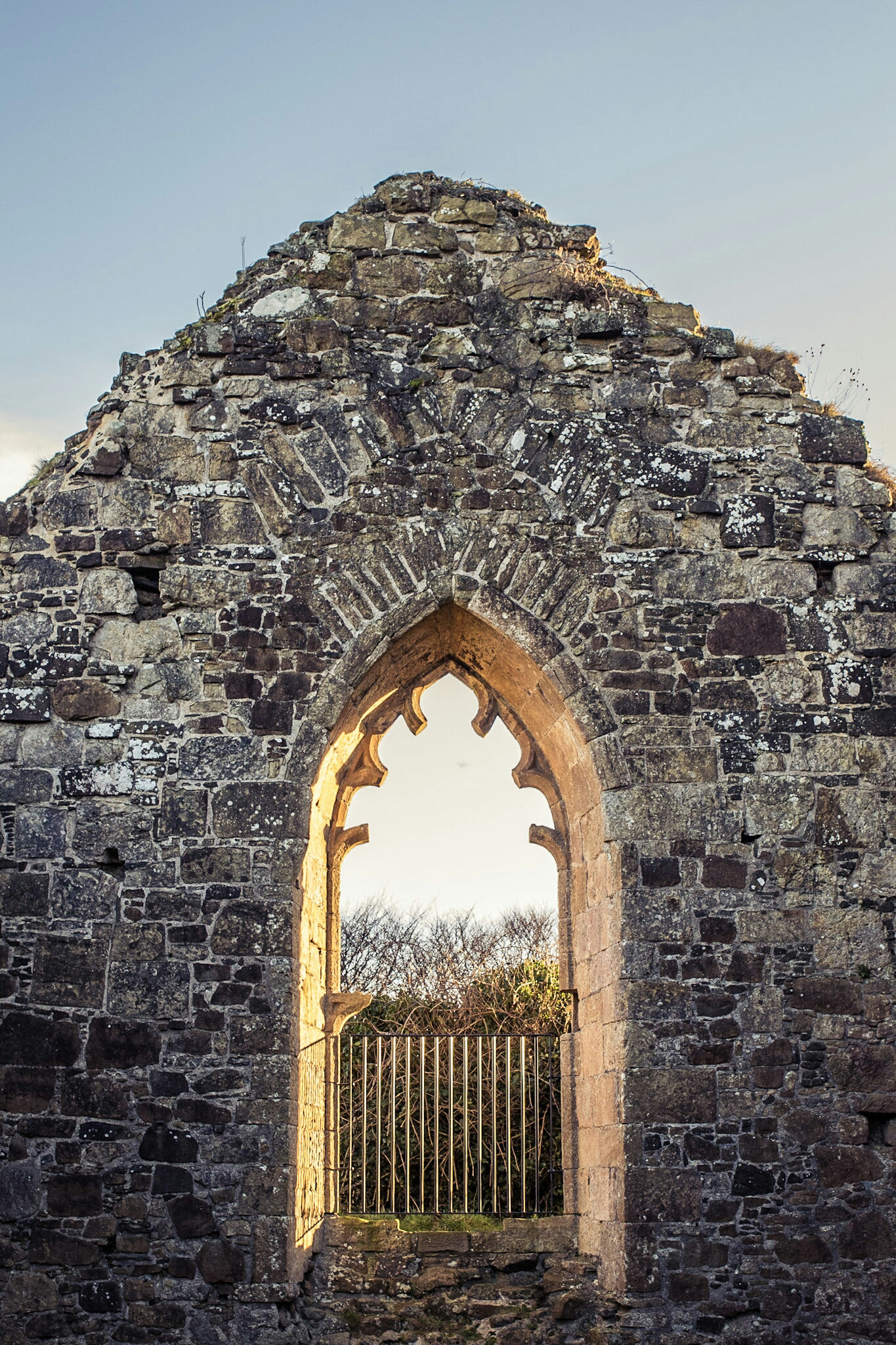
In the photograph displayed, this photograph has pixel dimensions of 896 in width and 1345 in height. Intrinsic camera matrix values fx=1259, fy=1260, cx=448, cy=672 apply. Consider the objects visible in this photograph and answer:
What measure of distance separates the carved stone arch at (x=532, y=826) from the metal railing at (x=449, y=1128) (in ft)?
1.88

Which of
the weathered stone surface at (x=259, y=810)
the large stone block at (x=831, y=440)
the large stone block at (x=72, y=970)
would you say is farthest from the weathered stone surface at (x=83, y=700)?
the large stone block at (x=831, y=440)

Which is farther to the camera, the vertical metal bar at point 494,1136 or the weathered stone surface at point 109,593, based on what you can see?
the vertical metal bar at point 494,1136

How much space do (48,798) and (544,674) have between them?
302 centimetres

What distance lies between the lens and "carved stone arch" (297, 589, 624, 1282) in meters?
7.28

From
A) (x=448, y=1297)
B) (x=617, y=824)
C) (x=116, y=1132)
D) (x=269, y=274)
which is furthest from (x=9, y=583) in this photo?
(x=448, y=1297)

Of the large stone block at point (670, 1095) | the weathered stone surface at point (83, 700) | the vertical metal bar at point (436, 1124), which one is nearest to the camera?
the large stone block at point (670, 1095)

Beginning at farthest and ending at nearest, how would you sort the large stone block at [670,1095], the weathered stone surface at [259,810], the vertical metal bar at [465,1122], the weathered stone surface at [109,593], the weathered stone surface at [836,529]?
the vertical metal bar at [465,1122] < the weathered stone surface at [836,529] < the weathered stone surface at [109,593] < the weathered stone surface at [259,810] < the large stone block at [670,1095]

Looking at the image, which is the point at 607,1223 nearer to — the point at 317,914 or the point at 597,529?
the point at 317,914

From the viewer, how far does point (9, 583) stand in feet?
25.5

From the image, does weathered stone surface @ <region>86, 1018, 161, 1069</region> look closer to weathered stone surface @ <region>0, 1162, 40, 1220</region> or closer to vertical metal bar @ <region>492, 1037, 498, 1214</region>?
weathered stone surface @ <region>0, 1162, 40, 1220</region>

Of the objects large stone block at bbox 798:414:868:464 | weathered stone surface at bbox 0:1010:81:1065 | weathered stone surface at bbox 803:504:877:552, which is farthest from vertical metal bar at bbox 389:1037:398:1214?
large stone block at bbox 798:414:868:464

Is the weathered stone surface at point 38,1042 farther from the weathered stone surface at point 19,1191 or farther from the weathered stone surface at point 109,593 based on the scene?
the weathered stone surface at point 109,593

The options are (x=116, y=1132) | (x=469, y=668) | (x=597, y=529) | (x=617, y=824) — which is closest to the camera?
(x=116, y=1132)

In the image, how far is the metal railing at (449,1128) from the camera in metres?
8.30
